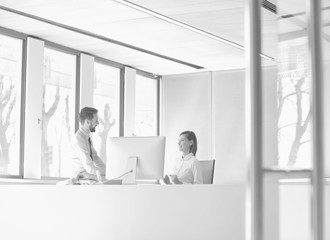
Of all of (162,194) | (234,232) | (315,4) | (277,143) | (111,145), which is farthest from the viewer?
(111,145)

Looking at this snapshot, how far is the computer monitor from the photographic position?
541 centimetres

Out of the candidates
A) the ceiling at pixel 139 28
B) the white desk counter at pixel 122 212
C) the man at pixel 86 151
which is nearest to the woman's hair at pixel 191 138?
the man at pixel 86 151

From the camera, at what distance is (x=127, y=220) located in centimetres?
493

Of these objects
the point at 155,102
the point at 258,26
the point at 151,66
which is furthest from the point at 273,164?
the point at 155,102

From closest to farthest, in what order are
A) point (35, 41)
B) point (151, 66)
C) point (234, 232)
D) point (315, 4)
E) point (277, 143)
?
point (315, 4), point (277, 143), point (234, 232), point (35, 41), point (151, 66)

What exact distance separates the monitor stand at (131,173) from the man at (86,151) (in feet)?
4.20

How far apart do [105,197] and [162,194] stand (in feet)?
1.69

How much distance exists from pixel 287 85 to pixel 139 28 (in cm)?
758

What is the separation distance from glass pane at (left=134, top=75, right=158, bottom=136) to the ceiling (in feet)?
2.30

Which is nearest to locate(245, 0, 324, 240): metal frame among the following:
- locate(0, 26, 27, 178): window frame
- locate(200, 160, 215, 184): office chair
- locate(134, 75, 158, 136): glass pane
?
locate(200, 160, 215, 184): office chair

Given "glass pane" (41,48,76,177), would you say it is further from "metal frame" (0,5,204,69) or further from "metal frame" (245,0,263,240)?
"metal frame" (245,0,263,240)

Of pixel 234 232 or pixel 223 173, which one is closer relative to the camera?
pixel 234 232

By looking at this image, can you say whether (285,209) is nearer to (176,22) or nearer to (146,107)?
(176,22)

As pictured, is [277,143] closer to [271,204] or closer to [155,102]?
[271,204]
